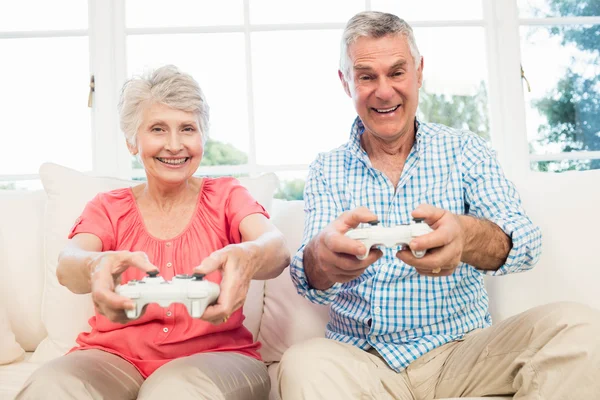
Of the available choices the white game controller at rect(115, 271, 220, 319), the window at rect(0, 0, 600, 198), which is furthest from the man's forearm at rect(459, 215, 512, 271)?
the window at rect(0, 0, 600, 198)

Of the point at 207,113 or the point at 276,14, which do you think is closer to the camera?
the point at 207,113

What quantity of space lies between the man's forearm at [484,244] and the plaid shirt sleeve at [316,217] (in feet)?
1.12

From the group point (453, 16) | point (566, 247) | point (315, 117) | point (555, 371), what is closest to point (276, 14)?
point (315, 117)

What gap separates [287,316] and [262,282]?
135mm

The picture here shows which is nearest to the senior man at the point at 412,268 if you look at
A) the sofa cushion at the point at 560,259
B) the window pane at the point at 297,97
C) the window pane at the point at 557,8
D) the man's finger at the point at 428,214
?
the man's finger at the point at 428,214

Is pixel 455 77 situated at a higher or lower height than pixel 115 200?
higher

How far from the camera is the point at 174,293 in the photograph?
41.6 inches

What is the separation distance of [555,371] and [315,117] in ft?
6.28

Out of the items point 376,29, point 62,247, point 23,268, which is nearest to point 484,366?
point 376,29

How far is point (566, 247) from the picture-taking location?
1804mm

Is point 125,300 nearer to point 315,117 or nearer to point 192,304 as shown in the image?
point 192,304

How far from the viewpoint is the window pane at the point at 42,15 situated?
2.87 metres

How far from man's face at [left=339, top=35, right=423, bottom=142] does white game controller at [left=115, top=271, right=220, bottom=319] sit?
74 cm

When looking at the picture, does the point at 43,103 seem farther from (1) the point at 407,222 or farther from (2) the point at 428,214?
(2) the point at 428,214
